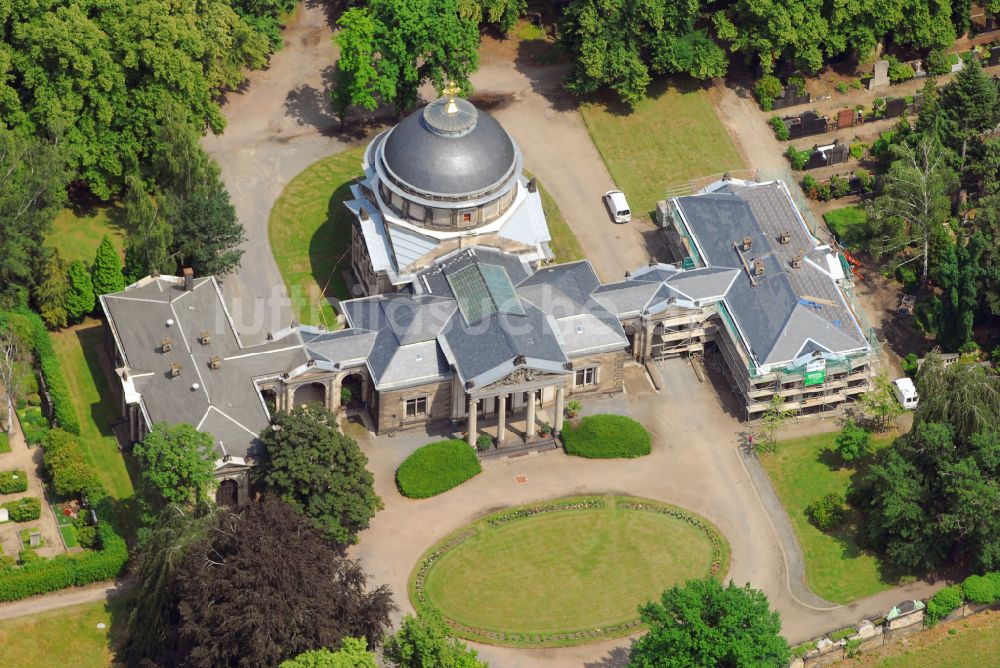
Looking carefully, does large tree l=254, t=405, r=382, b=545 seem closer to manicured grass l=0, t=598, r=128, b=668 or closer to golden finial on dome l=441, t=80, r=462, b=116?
manicured grass l=0, t=598, r=128, b=668

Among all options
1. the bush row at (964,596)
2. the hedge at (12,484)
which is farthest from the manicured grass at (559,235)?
the hedge at (12,484)

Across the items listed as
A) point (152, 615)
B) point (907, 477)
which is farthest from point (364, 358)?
point (907, 477)

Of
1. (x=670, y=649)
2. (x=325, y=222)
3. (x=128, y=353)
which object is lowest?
(x=670, y=649)

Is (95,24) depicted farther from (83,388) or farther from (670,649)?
(670,649)

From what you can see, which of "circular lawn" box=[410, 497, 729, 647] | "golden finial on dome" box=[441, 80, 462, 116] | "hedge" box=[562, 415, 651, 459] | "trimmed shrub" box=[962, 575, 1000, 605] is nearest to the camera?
"circular lawn" box=[410, 497, 729, 647]

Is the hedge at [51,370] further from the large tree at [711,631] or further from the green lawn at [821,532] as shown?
the green lawn at [821,532]

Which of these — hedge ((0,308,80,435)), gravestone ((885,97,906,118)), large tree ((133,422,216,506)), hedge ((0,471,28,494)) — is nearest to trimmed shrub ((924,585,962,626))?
large tree ((133,422,216,506))
